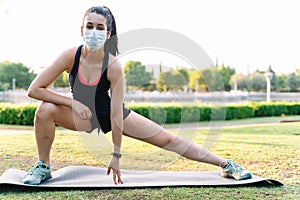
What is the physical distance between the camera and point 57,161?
3.72m

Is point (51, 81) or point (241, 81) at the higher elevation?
point (241, 81)

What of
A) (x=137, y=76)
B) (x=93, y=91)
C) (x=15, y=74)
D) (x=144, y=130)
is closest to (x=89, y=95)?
(x=93, y=91)

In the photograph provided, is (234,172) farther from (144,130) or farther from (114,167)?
(114,167)

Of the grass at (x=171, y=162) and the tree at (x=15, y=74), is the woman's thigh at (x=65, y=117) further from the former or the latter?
the tree at (x=15, y=74)

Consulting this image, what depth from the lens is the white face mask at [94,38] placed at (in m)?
2.46

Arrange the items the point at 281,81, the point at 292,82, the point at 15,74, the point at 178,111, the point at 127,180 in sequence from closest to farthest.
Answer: the point at 127,180 < the point at 178,111 < the point at 15,74 < the point at 292,82 < the point at 281,81

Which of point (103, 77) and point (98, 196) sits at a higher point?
point (103, 77)

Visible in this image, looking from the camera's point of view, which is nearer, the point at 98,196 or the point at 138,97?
the point at 98,196

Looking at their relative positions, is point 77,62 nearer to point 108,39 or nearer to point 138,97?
point 108,39

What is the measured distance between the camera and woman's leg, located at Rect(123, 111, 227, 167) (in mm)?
2651

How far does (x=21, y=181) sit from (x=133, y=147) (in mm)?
2525

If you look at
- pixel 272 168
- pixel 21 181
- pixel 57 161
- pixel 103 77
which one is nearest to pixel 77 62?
pixel 103 77

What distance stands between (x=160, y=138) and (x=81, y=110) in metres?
0.59

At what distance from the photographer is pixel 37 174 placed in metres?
2.49
